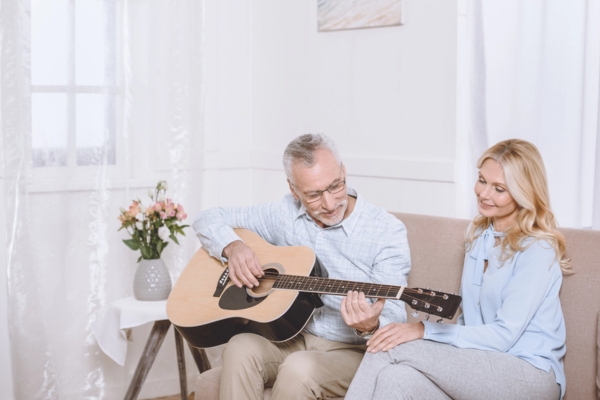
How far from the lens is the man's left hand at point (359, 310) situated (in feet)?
6.80

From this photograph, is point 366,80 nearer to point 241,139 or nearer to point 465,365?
point 241,139

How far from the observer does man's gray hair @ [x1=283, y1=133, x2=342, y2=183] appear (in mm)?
2418

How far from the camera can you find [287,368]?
2.22m

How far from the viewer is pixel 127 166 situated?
339 cm

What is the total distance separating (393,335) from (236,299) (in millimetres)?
555

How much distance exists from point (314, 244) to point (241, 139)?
60.2 inches

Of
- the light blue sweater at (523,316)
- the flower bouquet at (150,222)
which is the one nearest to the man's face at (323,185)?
the light blue sweater at (523,316)

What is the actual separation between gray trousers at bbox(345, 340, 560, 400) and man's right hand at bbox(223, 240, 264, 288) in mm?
508

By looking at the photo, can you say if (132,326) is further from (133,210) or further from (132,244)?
(133,210)

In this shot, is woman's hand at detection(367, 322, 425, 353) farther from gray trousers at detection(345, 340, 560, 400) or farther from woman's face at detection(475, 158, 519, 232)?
woman's face at detection(475, 158, 519, 232)

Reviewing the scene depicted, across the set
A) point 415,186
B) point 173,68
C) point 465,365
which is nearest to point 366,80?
point 415,186

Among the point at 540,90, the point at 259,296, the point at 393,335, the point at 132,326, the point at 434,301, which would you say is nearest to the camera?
the point at 434,301

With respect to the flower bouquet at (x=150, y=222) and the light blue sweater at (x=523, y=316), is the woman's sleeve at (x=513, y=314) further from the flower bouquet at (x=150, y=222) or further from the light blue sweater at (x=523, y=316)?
the flower bouquet at (x=150, y=222)

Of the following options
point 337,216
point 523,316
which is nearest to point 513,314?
point 523,316
